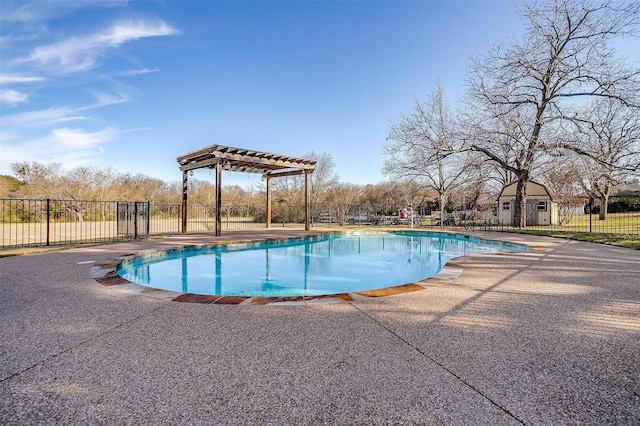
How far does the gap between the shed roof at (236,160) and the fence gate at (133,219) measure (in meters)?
2.59

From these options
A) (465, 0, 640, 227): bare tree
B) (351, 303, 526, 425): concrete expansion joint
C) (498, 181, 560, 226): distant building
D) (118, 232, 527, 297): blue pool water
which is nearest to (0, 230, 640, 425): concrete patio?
(351, 303, 526, 425): concrete expansion joint

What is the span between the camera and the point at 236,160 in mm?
11078

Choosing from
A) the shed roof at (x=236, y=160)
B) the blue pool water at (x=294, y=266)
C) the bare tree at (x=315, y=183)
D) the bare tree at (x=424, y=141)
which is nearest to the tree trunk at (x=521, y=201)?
the bare tree at (x=424, y=141)

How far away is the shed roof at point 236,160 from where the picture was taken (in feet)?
34.2

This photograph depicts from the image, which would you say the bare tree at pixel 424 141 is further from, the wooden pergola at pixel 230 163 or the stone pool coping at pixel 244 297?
the stone pool coping at pixel 244 297

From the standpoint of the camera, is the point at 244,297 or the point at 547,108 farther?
the point at 547,108

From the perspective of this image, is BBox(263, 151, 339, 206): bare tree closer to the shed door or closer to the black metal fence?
the black metal fence

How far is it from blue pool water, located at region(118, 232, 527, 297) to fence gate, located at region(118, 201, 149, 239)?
2965 mm

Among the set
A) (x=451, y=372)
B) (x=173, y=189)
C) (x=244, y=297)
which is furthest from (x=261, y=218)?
(x=451, y=372)

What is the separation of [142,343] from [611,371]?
10.4 ft

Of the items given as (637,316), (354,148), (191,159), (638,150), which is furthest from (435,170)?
(637,316)

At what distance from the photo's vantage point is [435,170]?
20203 millimetres

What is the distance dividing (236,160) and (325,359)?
10137 mm

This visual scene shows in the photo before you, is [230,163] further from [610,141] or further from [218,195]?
[610,141]
